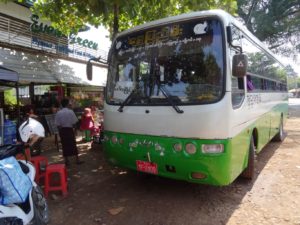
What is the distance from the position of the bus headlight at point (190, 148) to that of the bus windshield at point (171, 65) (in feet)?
2.00

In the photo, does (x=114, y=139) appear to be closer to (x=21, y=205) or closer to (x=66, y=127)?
(x=21, y=205)

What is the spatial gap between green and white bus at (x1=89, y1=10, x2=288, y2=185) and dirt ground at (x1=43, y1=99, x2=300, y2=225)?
53 cm

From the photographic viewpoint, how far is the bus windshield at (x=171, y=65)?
3.96m

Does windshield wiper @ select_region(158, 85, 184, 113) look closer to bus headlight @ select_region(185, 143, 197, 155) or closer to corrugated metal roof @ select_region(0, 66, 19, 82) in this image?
bus headlight @ select_region(185, 143, 197, 155)

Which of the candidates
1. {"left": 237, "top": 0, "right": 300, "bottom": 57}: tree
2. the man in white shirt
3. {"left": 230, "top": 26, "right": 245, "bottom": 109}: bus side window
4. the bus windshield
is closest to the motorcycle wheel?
the bus windshield

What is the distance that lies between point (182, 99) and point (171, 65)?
2.05ft

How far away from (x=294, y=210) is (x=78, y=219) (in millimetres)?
3214

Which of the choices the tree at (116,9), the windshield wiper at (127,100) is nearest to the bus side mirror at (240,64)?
the windshield wiper at (127,100)

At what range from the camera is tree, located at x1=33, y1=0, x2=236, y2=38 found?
20.2 feet

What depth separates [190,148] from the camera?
3.93 m

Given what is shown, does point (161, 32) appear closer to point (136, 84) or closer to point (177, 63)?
point (177, 63)

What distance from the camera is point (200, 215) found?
158 inches

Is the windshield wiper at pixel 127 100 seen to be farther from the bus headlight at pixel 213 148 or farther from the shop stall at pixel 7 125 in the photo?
the shop stall at pixel 7 125

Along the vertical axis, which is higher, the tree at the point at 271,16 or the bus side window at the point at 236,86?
the tree at the point at 271,16
